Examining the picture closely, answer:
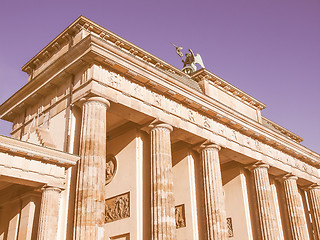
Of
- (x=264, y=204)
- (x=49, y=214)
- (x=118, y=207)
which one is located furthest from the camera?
(x=264, y=204)

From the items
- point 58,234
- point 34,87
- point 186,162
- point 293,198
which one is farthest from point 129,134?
point 293,198

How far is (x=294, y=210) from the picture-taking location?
28062 millimetres

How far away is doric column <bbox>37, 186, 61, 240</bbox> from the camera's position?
14664mm

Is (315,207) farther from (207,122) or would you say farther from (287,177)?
(207,122)

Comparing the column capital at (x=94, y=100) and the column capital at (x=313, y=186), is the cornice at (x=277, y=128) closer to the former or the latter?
the column capital at (x=313, y=186)

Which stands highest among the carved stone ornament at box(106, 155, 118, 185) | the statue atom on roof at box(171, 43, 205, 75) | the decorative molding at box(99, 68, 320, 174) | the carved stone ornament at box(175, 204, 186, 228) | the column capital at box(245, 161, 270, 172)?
the statue atom on roof at box(171, 43, 205, 75)

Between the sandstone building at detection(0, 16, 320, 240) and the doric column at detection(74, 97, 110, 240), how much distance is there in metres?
→ 0.04

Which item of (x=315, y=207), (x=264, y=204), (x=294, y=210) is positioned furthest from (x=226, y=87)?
(x=315, y=207)

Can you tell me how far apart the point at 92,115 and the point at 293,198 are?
743 inches

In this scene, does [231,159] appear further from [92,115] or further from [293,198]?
[92,115]

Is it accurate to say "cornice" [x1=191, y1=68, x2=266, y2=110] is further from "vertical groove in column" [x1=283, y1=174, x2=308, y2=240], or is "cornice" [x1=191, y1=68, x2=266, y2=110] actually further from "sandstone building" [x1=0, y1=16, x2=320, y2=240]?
"vertical groove in column" [x1=283, y1=174, x2=308, y2=240]

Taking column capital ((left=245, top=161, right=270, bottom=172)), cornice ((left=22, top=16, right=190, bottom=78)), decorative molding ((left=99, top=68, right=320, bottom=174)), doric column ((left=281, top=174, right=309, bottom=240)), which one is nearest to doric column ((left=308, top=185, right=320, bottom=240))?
decorative molding ((left=99, top=68, right=320, bottom=174))

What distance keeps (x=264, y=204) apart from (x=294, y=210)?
15.6 feet

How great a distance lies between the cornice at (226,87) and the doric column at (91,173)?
998 centimetres
